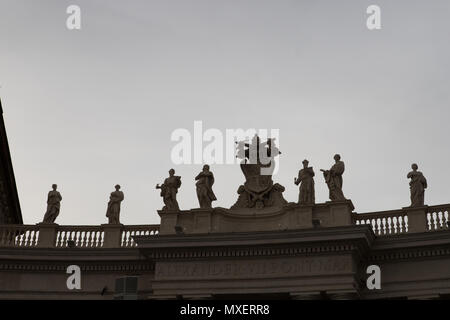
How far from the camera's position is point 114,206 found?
3625 cm

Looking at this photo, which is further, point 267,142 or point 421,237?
point 267,142

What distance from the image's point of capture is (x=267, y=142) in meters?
35.5

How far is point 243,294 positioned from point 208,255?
7.39 feet

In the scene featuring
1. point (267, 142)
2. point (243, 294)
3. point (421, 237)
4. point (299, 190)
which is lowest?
point (243, 294)

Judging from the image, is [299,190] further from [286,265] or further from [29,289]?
[29,289]

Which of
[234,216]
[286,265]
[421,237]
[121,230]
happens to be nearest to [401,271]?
[421,237]

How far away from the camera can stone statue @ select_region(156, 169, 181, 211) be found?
3509cm

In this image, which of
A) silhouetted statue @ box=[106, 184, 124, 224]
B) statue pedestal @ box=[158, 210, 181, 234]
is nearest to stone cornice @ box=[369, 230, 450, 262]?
statue pedestal @ box=[158, 210, 181, 234]

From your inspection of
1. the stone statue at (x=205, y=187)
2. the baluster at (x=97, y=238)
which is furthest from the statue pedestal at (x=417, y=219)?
the baluster at (x=97, y=238)

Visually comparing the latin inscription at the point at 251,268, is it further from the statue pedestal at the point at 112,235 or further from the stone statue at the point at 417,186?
the stone statue at the point at 417,186

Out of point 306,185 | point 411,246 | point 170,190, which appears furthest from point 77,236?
point 411,246

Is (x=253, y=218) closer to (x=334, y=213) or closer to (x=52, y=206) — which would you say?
(x=334, y=213)

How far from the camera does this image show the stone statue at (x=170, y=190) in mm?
35094

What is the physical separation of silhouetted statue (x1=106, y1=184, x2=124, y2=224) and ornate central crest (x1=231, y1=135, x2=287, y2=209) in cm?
538
